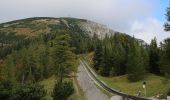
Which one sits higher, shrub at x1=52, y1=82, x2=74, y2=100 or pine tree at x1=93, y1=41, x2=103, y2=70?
shrub at x1=52, y1=82, x2=74, y2=100

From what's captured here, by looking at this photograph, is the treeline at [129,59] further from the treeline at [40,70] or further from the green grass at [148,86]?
the treeline at [40,70]

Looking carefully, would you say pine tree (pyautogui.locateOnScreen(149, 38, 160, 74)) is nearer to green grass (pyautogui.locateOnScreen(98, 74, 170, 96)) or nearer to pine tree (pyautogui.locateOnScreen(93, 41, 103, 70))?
green grass (pyautogui.locateOnScreen(98, 74, 170, 96))

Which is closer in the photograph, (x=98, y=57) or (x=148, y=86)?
(x=148, y=86)

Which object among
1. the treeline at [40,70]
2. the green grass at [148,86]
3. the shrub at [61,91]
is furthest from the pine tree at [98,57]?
the shrub at [61,91]

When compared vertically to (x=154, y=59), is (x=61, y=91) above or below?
above

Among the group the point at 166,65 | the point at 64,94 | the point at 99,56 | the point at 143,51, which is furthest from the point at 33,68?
the point at 166,65

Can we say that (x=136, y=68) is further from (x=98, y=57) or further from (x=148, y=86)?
(x=98, y=57)

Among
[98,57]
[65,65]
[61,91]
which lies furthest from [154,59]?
[61,91]

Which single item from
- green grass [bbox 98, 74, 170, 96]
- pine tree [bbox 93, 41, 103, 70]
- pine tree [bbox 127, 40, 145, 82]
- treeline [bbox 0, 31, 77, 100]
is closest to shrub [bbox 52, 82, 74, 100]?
treeline [bbox 0, 31, 77, 100]
